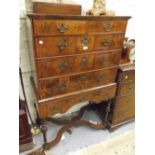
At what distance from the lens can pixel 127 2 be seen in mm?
1975

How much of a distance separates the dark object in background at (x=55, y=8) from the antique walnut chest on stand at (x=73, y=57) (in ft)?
0.30

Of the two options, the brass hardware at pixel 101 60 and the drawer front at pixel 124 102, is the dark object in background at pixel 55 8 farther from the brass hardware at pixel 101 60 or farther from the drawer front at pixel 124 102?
the drawer front at pixel 124 102

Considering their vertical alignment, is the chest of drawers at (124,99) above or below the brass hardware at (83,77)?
below

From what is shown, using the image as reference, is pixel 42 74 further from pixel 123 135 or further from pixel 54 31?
pixel 123 135

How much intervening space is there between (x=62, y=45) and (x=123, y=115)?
1.24 meters

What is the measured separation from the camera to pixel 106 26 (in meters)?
1.29

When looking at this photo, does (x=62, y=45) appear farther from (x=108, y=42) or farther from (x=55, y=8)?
(x=108, y=42)

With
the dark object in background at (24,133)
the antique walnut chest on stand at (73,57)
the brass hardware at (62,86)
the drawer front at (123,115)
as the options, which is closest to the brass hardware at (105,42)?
the antique walnut chest on stand at (73,57)

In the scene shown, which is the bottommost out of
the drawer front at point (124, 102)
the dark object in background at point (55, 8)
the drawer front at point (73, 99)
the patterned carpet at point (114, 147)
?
the patterned carpet at point (114, 147)

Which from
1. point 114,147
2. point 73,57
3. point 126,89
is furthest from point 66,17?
point 114,147

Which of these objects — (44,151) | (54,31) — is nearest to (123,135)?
(44,151)

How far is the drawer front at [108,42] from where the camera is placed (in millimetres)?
1319
